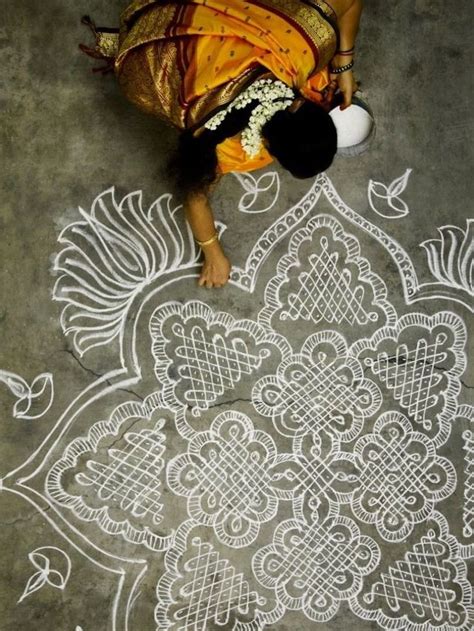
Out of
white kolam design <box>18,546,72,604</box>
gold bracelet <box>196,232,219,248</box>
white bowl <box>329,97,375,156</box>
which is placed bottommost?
white kolam design <box>18,546,72,604</box>

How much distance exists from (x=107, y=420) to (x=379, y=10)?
1.84m

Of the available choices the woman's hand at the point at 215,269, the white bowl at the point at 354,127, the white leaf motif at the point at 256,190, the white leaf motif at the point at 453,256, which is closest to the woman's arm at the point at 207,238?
the woman's hand at the point at 215,269

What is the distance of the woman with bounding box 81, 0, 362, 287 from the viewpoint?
1.40 m

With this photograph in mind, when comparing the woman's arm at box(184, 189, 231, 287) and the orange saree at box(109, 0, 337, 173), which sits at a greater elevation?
the orange saree at box(109, 0, 337, 173)

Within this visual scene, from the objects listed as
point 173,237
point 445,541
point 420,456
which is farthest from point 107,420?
point 445,541

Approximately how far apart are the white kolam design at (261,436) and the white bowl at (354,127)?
10.2 inches

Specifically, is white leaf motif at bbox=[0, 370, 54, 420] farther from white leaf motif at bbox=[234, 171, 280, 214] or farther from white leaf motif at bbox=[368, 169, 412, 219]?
white leaf motif at bbox=[368, 169, 412, 219]

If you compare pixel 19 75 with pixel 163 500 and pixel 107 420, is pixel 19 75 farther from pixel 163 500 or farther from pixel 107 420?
pixel 163 500

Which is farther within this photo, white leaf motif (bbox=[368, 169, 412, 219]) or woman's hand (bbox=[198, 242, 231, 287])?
white leaf motif (bbox=[368, 169, 412, 219])

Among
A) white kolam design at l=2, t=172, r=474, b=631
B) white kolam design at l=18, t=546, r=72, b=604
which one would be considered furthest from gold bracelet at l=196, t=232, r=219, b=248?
white kolam design at l=18, t=546, r=72, b=604

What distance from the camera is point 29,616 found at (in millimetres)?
2010

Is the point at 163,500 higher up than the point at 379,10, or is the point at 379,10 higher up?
the point at 379,10

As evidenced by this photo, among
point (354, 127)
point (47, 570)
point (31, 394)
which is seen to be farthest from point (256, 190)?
point (47, 570)

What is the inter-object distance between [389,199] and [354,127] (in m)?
0.29
